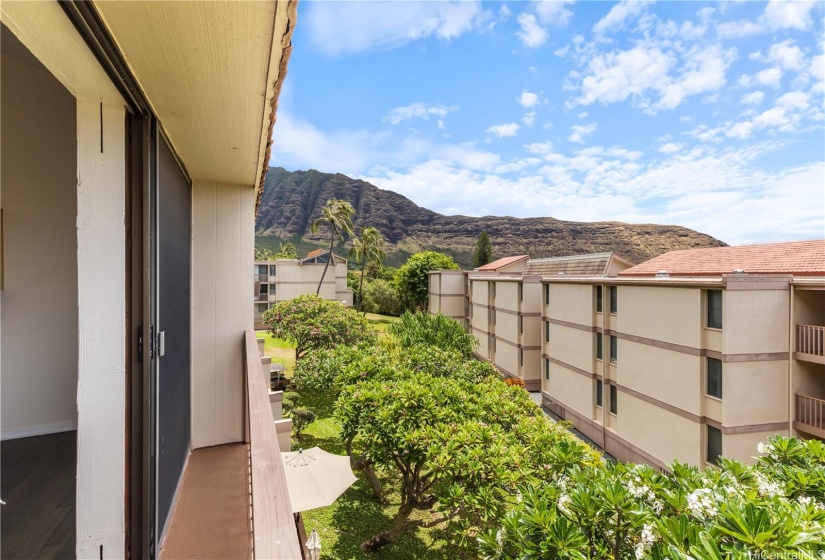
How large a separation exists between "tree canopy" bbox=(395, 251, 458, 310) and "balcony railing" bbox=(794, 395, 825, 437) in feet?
89.6

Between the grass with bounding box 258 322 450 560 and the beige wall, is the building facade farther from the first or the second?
the grass with bounding box 258 322 450 560

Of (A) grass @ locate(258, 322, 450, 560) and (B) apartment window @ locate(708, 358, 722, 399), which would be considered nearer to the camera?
(A) grass @ locate(258, 322, 450, 560)

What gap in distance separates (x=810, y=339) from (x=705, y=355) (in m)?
2.16

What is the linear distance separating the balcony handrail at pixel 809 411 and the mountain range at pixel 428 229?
71.9 metres

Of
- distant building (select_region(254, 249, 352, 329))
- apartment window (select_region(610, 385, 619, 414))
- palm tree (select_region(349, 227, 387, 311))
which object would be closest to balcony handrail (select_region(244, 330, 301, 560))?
apartment window (select_region(610, 385, 619, 414))

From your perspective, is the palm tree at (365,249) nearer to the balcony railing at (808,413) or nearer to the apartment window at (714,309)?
the apartment window at (714,309)

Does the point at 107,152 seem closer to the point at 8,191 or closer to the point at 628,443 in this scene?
the point at 8,191

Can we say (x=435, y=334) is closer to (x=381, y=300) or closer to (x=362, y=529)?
(x=362, y=529)

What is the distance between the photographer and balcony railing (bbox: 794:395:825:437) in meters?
9.08

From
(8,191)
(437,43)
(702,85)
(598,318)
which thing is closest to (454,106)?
(437,43)

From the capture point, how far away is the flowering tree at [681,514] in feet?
6.60

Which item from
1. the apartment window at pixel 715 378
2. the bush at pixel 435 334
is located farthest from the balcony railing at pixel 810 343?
the bush at pixel 435 334

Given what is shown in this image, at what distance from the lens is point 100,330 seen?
5.11 ft

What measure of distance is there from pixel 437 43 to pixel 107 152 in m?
65.1
